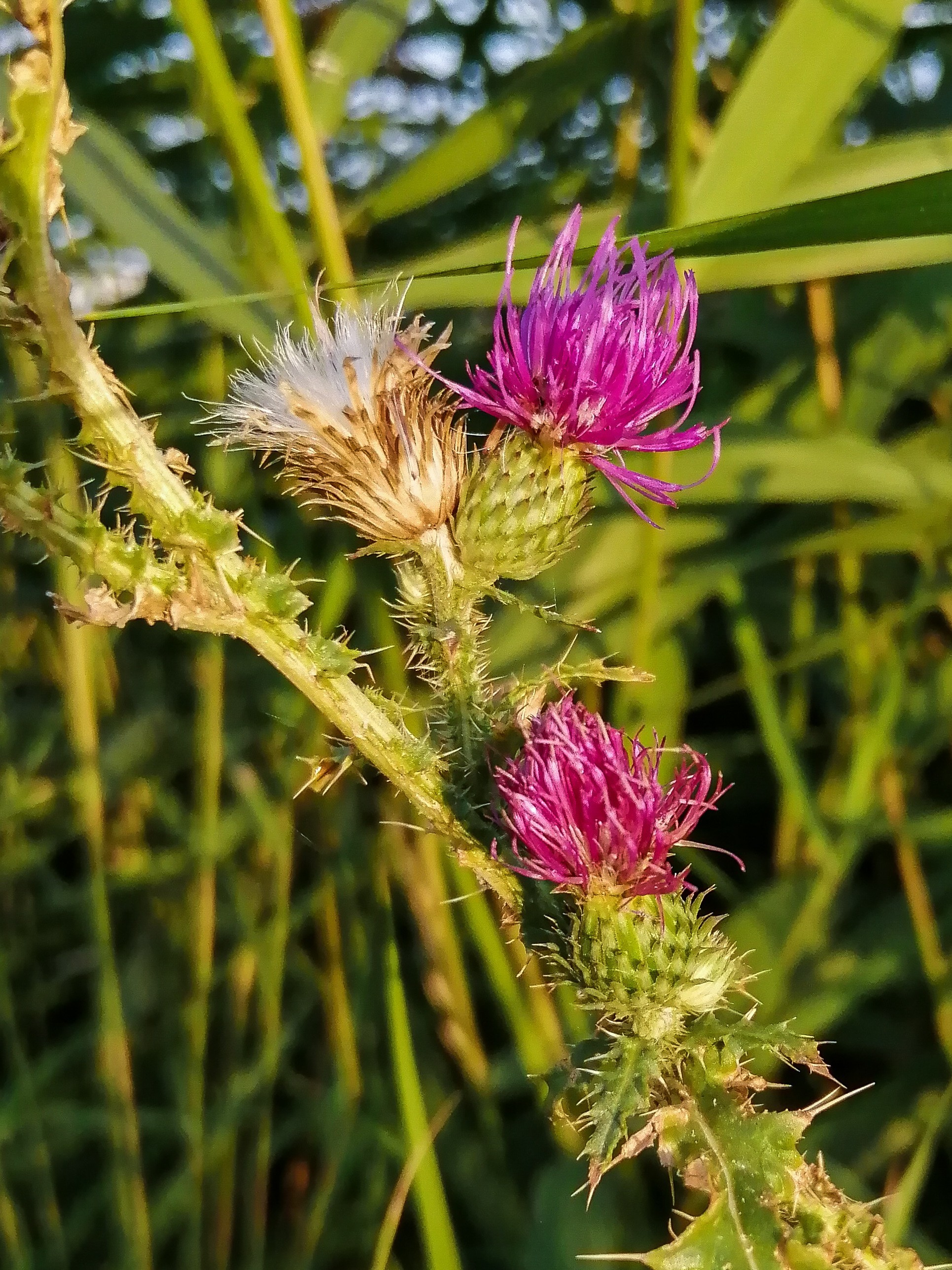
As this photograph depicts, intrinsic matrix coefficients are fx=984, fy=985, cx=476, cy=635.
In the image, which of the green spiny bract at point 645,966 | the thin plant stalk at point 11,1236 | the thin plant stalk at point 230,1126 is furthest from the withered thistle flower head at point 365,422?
the thin plant stalk at point 11,1236

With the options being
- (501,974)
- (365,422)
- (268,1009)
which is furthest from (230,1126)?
(365,422)

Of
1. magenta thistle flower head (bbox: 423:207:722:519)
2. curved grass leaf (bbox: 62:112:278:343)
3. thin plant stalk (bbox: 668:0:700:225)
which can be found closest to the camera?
magenta thistle flower head (bbox: 423:207:722:519)

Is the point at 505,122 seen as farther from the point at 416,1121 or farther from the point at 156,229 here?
the point at 416,1121

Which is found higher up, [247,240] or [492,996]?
[247,240]

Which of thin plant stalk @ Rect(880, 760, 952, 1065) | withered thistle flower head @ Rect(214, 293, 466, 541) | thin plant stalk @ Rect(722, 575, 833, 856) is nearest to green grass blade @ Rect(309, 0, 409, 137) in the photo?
withered thistle flower head @ Rect(214, 293, 466, 541)

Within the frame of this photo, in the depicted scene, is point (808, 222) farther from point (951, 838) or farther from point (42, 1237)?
point (42, 1237)

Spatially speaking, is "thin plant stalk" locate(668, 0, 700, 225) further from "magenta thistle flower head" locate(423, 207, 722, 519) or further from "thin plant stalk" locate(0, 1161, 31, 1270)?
"thin plant stalk" locate(0, 1161, 31, 1270)


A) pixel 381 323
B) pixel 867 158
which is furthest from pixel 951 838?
pixel 381 323
